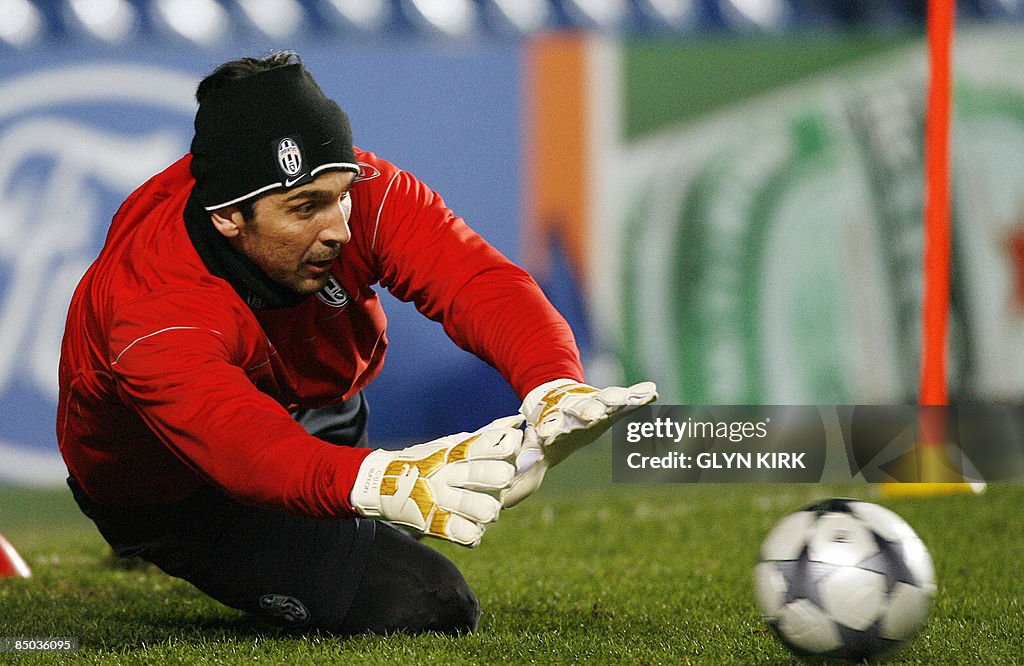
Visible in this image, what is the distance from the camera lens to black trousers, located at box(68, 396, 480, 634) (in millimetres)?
4371

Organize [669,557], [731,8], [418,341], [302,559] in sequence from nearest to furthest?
1. [302,559]
2. [669,557]
3. [418,341]
4. [731,8]

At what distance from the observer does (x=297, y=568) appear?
4.37 meters

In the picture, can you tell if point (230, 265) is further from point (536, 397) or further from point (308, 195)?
point (536, 397)

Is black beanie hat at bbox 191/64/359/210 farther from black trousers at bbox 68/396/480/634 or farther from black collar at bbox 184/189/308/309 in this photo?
black trousers at bbox 68/396/480/634

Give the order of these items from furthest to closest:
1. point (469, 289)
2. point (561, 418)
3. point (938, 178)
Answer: point (938, 178), point (469, 289), point (561, 418)

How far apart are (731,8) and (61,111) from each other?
20.0ft

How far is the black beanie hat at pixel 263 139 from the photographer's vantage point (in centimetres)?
369

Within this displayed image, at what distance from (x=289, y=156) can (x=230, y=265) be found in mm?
391

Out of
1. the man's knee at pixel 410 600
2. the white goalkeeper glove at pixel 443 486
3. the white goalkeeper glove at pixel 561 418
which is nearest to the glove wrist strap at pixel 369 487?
the white goalkeeper glove at pixel 443 486

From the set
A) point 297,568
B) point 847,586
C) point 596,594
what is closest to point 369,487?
point 297,568

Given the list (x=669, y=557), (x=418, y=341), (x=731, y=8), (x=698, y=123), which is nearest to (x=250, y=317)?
(x=669, y=557)

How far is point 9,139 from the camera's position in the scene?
35.2 feet

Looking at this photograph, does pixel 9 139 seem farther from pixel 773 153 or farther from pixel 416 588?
pixel 416 588

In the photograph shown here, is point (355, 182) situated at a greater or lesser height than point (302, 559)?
greater
